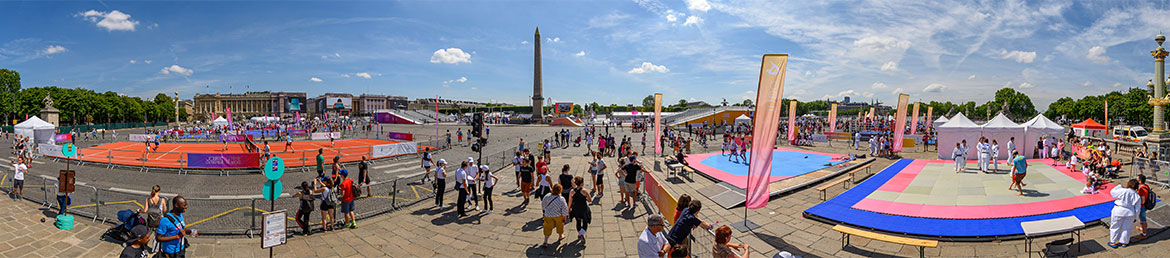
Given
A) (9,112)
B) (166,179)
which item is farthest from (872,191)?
(9,112)

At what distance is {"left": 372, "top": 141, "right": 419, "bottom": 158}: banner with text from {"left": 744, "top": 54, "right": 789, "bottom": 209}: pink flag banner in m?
16.9

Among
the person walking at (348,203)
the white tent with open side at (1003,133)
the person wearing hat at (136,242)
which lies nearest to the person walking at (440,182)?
the person walking at (348,203)

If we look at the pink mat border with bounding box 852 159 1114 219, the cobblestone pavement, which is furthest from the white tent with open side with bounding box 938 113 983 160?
the cobblestone pavement

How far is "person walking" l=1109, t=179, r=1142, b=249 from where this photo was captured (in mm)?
6172

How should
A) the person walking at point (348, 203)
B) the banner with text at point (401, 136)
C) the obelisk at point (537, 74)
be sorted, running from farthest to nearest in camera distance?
the obelisk at point (537, 74) < the banner with text at point (401, 136) < the person walking at point (348, 203)

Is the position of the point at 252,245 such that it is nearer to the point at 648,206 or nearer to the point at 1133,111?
the point at 648,206

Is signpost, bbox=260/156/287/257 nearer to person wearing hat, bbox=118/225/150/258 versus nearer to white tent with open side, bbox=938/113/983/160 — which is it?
person wearing hat, bbox=118/225/150/258

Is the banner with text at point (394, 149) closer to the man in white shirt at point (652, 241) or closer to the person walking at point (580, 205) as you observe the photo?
the person walking at point (580, 205)

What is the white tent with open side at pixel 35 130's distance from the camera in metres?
23.8

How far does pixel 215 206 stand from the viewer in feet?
30.5

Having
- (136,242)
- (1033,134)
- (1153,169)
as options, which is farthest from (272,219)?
(1033,134)

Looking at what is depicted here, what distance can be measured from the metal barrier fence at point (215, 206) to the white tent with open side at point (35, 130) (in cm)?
2094

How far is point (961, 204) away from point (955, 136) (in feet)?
36.0

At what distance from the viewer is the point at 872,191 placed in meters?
10.9
